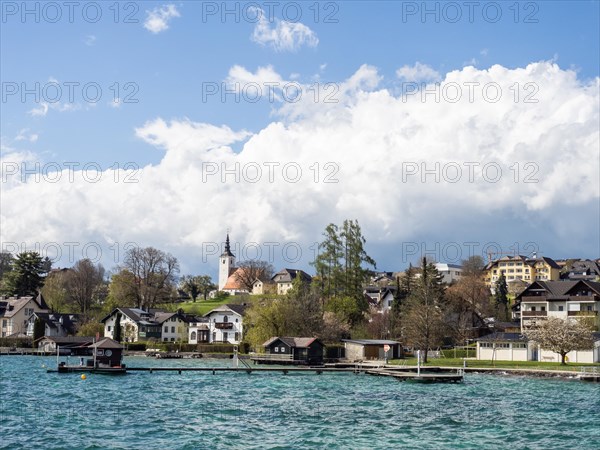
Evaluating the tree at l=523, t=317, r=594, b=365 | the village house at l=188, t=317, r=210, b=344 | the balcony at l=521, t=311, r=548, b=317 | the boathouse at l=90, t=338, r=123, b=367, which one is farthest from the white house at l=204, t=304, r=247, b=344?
the tree at l=523, t=317, r=594, b=365

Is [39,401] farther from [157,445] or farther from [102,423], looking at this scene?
[157,445]

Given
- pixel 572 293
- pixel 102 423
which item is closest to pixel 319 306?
pixel 572 293

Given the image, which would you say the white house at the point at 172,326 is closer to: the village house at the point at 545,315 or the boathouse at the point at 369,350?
the boathouse at the point at 369,350

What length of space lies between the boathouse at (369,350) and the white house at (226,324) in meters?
33.4

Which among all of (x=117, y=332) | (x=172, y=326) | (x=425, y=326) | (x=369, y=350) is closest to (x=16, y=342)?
(x=117, y=332)

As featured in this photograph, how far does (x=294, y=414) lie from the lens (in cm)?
4422

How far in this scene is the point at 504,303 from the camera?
458 ft

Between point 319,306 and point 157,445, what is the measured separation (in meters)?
67.4

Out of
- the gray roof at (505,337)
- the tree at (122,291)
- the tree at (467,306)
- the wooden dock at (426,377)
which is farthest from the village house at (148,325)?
the wooden dock at (426,377)

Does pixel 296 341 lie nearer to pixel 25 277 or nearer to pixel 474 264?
pixel 25 277

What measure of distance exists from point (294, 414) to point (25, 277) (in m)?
122

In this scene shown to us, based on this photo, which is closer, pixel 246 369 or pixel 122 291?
pixel 246 369

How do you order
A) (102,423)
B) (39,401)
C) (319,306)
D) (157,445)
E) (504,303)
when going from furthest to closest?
(504,303), (319,306), (39,401), (102,423), (157,445)

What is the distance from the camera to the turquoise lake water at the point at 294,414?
116ft
